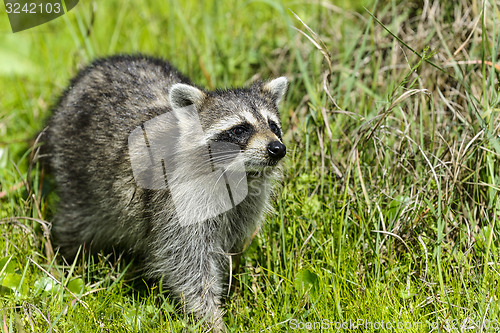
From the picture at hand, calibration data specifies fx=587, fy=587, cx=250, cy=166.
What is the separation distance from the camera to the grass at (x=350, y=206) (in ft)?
12.8

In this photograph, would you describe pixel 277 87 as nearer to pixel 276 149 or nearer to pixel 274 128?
pixel 274 128

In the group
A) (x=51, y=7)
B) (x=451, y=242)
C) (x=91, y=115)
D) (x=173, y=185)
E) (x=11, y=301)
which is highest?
(x=51, y=7)

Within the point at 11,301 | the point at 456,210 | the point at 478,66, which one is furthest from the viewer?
the point at 478,66

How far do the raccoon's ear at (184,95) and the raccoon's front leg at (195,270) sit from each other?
2.99 feet

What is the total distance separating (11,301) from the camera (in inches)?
158

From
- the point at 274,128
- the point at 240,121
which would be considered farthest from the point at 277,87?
the point at 240,121

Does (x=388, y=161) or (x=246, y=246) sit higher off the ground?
(x=388, y=161)

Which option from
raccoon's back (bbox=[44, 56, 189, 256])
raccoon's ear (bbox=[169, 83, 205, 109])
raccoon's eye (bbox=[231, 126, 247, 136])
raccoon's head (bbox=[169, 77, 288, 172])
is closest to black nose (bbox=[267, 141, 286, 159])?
raccoon's head (bbox=[169, 77, 288, 172])

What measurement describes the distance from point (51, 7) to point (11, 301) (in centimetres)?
342

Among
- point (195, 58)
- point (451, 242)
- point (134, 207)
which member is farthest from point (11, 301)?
point (195, 58)

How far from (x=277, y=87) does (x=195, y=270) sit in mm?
1606

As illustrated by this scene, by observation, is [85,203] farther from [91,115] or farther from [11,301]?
[11,301]

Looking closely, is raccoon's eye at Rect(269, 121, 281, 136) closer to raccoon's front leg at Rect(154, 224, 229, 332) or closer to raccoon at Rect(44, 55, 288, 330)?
raccoon at Rect(44, 55, 288, 330)

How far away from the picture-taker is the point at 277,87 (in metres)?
4.78
